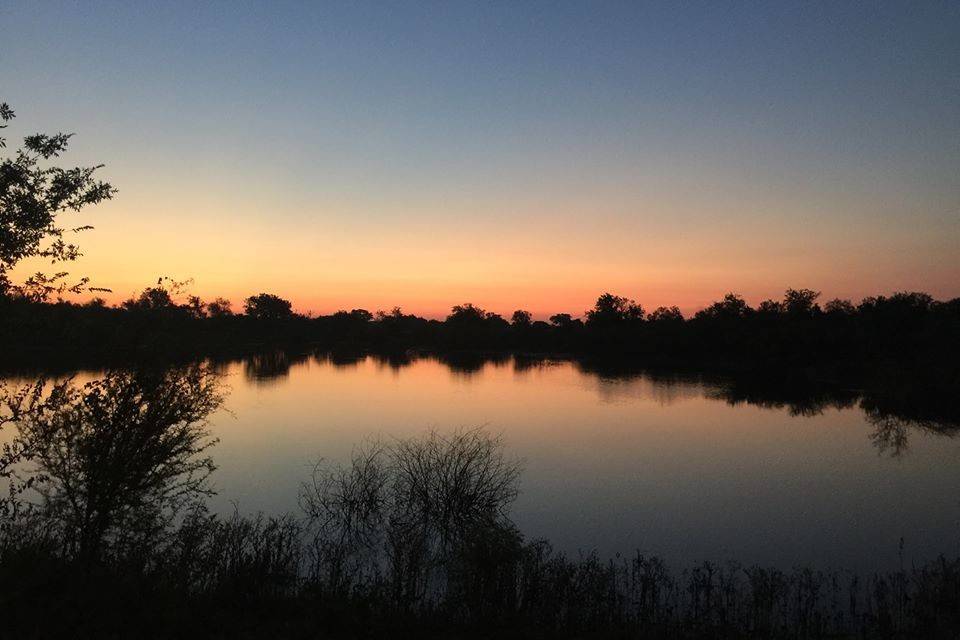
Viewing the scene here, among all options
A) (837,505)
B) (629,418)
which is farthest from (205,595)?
(629,418)

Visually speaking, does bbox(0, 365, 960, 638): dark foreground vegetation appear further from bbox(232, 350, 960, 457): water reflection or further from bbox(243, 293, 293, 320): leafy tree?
bbox(243, 293, 293, 320): leafy tree

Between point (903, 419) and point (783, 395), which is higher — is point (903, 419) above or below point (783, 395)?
below

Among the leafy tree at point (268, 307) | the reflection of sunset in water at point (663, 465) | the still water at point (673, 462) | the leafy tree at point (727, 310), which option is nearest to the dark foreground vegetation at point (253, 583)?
the still water at point (673, 462)

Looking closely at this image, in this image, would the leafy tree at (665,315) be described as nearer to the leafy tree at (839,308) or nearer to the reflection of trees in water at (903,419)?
the leafy tree at (839,308)

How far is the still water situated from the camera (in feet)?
A: 66.9

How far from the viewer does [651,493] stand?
26109mm

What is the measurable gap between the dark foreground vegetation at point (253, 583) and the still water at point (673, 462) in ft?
12.1

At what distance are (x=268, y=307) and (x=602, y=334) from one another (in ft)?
328

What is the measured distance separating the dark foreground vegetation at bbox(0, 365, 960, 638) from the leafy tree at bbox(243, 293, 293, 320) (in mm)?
157058

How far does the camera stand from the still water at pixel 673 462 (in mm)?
20406

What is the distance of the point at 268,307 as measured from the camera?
176 meters

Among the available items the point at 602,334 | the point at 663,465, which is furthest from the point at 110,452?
the point at 602,334

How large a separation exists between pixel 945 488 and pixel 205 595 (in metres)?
31.2

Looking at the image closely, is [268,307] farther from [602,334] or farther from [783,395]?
[783,395]
